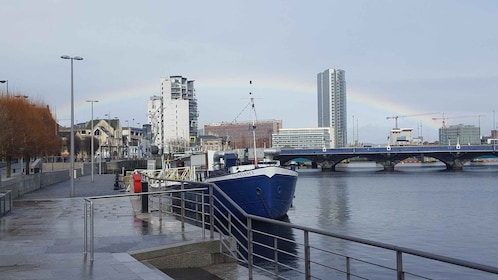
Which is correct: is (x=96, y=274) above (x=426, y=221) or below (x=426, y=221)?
above

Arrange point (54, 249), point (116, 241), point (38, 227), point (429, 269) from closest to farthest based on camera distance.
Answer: point (54, 249), point (116, 241), point (38, 227), point (429, 269)

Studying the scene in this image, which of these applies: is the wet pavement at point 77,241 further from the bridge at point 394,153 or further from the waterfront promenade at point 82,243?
the bridge at point 394,153

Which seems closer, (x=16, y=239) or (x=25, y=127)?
(x=16, y=239)

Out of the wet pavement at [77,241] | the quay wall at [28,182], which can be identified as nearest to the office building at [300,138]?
the quay wall at [28,182]

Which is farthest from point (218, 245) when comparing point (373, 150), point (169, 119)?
point (169, 119)

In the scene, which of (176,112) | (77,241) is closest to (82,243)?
(77,241)

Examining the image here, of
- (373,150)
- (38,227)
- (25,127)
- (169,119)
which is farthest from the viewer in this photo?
(169,119)

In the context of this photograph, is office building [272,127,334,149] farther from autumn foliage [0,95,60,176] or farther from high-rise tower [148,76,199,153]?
autumn foliage [0,95,60,176]

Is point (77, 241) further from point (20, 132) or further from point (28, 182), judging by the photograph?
point (20, 132)

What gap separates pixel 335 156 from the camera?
125062 mm

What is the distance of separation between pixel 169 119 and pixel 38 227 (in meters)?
116

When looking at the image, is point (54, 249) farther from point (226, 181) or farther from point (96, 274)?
point (226, 181)

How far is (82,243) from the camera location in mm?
12727

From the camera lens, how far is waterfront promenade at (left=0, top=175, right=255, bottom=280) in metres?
9.27
